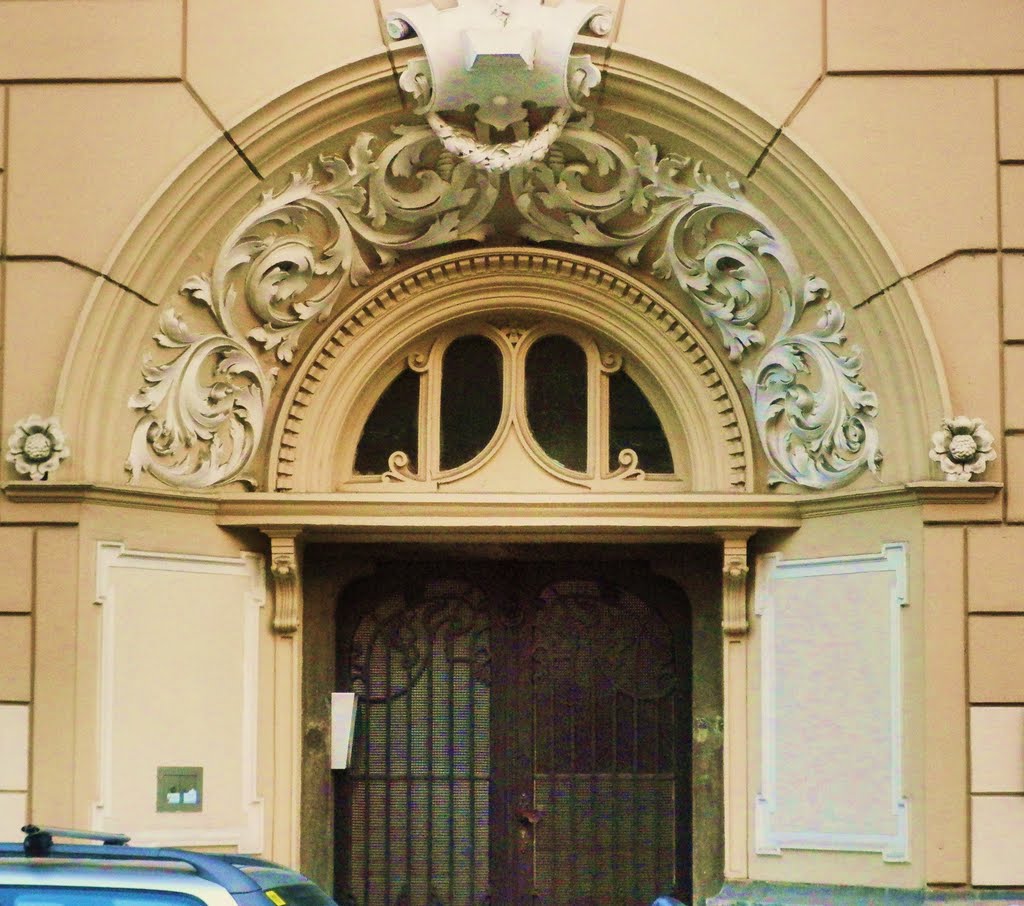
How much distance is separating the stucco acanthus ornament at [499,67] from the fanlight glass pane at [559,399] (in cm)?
137

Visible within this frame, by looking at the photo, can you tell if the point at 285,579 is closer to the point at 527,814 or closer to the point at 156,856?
Result: the point at 527,814

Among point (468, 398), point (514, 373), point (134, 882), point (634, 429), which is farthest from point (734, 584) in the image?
point (134, 882)

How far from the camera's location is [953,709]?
10.2 metres

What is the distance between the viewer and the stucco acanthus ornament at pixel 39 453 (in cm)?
1038

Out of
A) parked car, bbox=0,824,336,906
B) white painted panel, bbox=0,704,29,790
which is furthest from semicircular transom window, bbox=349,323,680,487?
parked car, bbox=0,824,336,906

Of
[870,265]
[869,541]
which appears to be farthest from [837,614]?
[870,265]

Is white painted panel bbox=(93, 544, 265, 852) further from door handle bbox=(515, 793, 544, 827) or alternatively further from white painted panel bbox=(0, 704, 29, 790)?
door handle bbox=(515, 793, 544, 827)

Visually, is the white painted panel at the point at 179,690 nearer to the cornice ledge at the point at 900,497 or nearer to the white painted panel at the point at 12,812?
the white painted panel at the point at 12,812

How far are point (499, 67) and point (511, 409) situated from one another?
6.87 ft

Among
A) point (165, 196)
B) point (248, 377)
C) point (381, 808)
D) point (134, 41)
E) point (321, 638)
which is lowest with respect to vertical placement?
point (381, 808)

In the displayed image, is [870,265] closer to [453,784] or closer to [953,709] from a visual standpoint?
[953,709]

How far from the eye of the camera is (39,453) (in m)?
10.4

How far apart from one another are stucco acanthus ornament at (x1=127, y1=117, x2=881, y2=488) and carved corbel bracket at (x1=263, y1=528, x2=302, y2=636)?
47cm

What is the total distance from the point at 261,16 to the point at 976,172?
3.99 m
